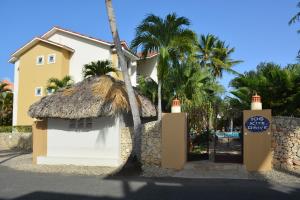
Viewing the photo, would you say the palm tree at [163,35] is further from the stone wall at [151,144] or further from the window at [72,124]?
the window at [72,124]

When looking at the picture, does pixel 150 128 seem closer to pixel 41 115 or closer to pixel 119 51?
pixel 119 51

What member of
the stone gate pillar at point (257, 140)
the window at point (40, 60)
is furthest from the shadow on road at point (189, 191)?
the window at point (40, 60)

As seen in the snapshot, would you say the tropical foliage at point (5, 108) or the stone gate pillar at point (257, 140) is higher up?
the tropical foliage at point (5, 108)

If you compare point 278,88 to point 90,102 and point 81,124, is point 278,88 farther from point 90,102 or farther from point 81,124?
point 81,124

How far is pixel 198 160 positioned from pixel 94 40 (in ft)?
51.8

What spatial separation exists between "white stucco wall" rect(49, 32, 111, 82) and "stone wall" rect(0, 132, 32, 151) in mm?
5794

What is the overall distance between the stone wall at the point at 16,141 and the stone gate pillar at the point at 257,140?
18.4 meters

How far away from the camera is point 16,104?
33062mm

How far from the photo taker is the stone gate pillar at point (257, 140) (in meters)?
14.3

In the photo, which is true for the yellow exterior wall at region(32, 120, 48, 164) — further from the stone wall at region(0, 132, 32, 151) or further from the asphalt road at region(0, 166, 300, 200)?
the stone wall at region(0, 132, 32, 151)

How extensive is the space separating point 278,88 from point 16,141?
67.3 ft

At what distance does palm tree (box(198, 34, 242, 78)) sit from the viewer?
37062 millimetres

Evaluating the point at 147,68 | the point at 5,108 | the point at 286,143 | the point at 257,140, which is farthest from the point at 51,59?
the point at 286,143

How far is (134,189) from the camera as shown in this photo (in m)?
11.0
